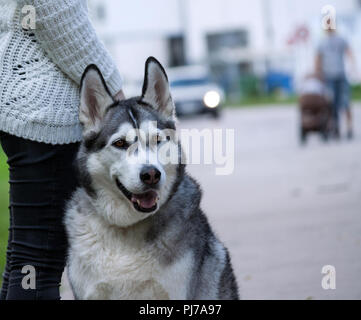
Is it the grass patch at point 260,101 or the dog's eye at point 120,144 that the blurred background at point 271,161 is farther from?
the dog's eye at point 120,144

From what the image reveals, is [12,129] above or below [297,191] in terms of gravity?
above

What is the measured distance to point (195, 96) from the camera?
34875 millimetres

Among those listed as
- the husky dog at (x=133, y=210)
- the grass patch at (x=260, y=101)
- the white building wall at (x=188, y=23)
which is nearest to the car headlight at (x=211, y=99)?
the grass patch at (x=260, y=101)

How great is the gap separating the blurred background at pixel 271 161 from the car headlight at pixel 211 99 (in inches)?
2.4

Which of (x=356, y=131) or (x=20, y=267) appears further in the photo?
(x=356, y=131)

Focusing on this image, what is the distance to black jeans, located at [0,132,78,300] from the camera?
445cm

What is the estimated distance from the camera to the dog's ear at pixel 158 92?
4488 millimetres

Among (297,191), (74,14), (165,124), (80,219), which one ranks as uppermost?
(74,14)

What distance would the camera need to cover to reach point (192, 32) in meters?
57.4
